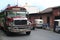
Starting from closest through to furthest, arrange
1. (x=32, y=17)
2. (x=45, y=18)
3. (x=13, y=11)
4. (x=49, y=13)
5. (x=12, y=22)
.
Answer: (x=12, y=22) → (x=13, y=11) → (x=49, y=13) → (x=45, y=18) → (x=32, y=17)

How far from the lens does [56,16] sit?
134ft

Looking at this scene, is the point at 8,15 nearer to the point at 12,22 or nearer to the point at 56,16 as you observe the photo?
the point at 12,22

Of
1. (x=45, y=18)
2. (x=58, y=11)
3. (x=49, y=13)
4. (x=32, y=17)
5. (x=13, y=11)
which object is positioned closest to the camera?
(x=13, y=11)

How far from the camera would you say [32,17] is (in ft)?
177

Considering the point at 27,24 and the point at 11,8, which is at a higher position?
the point at 11,8

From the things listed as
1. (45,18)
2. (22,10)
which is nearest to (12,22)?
(22,10)

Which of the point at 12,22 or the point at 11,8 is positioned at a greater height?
the point at 11,8

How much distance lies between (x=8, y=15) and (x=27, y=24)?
273cm

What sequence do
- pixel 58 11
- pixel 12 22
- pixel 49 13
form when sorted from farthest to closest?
pixel 49 13
pixel 58 11
pixel 12 22

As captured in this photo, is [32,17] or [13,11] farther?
[32,17]

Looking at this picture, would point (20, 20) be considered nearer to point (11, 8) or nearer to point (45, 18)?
point (11, 8)

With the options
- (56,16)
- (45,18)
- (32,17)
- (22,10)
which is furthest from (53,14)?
(22,10)

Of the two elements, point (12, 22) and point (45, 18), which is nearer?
point (12, 22)

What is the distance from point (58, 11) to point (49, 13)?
18.3ft
